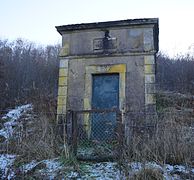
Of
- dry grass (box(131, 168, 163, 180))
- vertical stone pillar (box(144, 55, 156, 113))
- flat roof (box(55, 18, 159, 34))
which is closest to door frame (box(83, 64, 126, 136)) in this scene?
vertical stone pillar (box(144, 55, 156, 113))

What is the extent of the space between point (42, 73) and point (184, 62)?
13.3 metres

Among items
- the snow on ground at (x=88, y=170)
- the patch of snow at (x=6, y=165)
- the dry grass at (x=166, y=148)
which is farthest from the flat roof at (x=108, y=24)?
the snow on ground at (x=88, y=170)

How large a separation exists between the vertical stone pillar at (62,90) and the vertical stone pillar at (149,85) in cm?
269

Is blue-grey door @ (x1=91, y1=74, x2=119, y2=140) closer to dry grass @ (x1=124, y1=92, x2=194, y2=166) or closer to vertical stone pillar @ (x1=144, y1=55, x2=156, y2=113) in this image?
vertical stone pillar @ (x1=144, y1=55, x2=156, y2=113)

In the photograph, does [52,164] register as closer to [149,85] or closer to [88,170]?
[88,170]

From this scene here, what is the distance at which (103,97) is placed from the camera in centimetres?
915

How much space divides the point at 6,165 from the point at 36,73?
17812 mm

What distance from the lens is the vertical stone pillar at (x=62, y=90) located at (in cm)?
932

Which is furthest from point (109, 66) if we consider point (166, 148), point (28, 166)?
point (28, 166)

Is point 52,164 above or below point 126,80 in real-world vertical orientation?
below

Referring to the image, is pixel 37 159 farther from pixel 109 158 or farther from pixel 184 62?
pixel 184 62

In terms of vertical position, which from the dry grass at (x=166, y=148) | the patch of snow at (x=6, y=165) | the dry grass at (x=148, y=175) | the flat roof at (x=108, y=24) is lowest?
the patch of snow at (x=6, y=165)

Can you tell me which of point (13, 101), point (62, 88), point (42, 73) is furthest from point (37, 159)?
point (42, 73)

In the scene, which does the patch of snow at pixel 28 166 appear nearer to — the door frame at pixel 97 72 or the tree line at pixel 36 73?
the door frame at pixel 97 72
